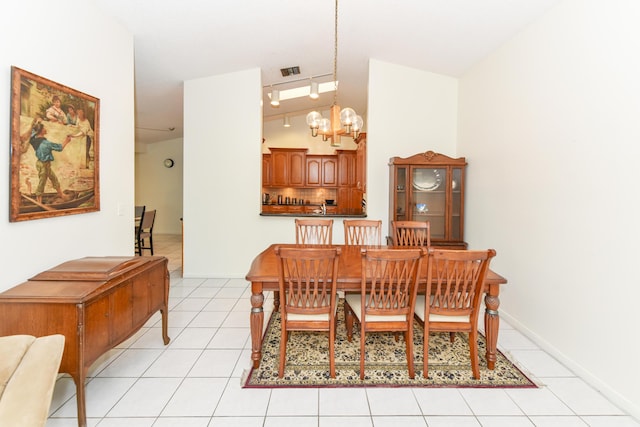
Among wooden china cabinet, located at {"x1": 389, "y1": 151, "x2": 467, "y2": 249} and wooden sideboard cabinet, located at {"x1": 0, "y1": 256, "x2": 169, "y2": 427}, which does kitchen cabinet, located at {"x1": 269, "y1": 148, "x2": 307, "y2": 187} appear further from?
wooden sideboard cabinet, located at {"x1": 0, "y1": 256, "x2": 169, "y2": 427}

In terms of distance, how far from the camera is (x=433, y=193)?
4.18 metres

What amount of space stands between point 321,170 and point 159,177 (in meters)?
4.95

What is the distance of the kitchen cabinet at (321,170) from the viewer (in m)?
7.50

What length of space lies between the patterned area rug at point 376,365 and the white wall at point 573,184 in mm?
565

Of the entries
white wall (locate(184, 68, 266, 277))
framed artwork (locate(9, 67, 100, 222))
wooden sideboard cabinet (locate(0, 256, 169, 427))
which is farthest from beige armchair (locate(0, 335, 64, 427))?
white wall (locate(184, 68, 266, 277))

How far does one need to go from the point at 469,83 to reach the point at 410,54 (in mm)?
818

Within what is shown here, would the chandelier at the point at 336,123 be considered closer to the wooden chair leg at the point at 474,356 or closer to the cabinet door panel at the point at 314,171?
the wooden chair leg at the point at 474,356

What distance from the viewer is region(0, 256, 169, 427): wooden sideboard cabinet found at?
5.67 feet

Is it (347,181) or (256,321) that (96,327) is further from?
(347,181)

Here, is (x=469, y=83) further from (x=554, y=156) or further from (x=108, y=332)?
(x=108, y=332)

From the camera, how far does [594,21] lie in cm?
222

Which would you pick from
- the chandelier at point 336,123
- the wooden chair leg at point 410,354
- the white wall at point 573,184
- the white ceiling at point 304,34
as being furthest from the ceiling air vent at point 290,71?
the wooden chair leg at point 410,354

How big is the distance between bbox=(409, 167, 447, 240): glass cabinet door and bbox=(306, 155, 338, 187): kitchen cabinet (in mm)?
3484

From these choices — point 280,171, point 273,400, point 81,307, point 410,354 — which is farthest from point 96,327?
point 280,171
